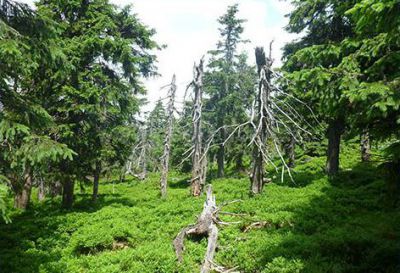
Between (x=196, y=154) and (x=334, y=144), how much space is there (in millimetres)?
7999

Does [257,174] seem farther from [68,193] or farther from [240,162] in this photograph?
[240,162]

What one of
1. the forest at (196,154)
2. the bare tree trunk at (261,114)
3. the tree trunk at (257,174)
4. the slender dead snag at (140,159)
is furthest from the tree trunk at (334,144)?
the slender dead snag at (140,159)

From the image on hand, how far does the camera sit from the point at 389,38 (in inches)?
302

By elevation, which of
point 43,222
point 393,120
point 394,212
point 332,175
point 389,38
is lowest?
point 43,222

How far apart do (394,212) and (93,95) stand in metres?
13.9

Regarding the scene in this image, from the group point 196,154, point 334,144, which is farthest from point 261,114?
point 196,154

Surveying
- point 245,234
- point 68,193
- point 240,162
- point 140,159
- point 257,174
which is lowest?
point 245,234

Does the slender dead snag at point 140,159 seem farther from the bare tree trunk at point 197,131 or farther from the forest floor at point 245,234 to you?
the forest floor at point 245,234

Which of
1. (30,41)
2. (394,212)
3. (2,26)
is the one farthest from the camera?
(394,212)

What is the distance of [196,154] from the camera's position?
21.9 metres

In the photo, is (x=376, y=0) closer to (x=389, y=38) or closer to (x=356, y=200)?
(x=389, y=38)

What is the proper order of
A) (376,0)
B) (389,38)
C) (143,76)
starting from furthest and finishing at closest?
1. (143,76)
2. (389,38)
3. (376,0)

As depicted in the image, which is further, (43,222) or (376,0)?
(43,222)

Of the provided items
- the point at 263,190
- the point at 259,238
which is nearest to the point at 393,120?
the point at 259,238
